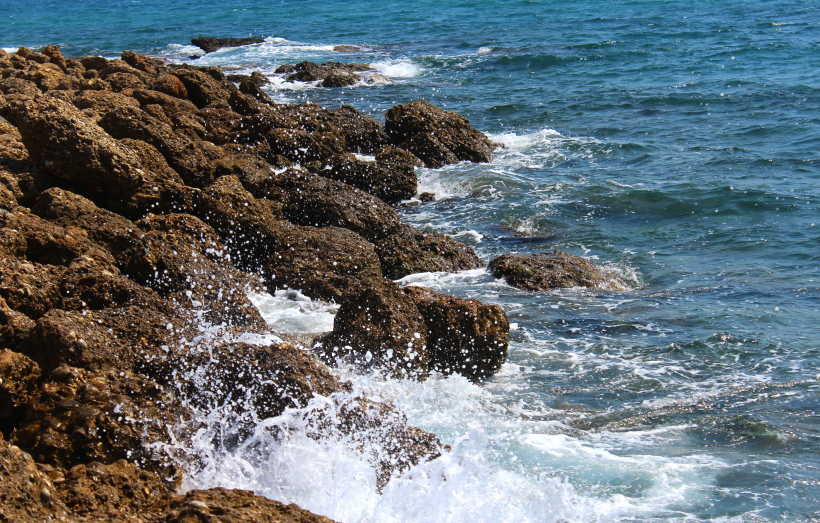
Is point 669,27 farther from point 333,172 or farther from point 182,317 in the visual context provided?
point 182,317

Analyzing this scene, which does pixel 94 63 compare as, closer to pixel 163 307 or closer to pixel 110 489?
pixel 163 307

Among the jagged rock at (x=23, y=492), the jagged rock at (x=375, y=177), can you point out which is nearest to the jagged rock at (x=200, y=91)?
the jagged rock at (x=375, y=177)

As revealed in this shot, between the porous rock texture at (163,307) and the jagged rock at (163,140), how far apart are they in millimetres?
24

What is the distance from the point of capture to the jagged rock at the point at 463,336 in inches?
257

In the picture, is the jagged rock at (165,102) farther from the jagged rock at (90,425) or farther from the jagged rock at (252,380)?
the jagged rock at (90,425)

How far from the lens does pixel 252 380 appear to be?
4844 mm

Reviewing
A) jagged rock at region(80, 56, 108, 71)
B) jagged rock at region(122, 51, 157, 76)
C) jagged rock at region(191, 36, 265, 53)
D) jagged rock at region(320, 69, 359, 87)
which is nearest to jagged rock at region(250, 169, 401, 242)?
jagged rock at region(80, 56, 108, 71)

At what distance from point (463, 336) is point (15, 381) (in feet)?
12.6

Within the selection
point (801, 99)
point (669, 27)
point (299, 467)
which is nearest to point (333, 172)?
point (299, 467)

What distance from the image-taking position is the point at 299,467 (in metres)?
4.51

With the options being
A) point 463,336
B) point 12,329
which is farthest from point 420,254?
point 12,329

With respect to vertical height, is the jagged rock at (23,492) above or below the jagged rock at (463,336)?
above

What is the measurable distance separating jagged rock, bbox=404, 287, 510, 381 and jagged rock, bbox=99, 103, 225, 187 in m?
4.19

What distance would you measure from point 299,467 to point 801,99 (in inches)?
749
